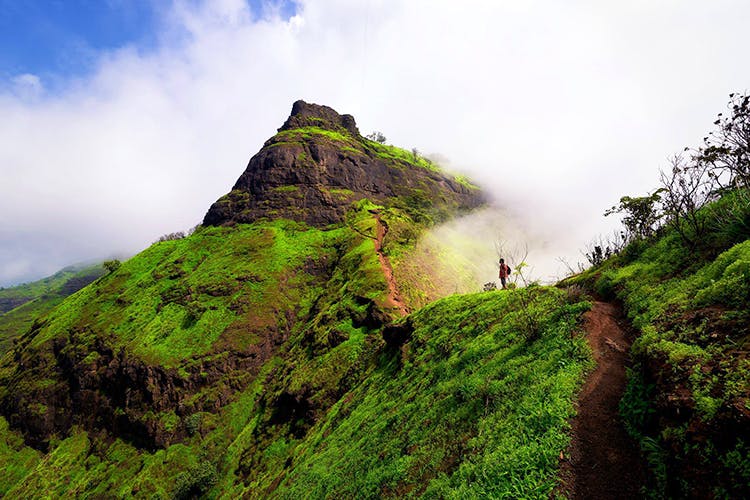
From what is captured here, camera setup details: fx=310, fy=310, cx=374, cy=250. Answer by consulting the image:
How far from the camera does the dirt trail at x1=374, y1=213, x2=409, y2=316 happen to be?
2025 inches

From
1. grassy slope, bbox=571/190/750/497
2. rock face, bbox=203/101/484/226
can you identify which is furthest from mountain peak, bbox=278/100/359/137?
grassy slope, bbox=571/190/750/497

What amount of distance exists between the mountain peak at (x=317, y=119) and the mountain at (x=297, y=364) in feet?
66.3

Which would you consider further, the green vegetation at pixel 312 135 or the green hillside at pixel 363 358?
the green vegetation at pixel 312 135

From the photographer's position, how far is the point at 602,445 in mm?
7344

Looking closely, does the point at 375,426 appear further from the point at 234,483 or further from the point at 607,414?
the point at 234,483

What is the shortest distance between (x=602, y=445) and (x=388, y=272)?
55.8 m

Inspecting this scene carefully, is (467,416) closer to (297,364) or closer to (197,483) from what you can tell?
(297,364)

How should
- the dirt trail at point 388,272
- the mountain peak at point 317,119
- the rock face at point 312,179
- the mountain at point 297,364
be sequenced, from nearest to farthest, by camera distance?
the mountain at point 297,364, the dirt trail at point 388,272, the rock face at point 312,179, the mountain peak at point 317,119

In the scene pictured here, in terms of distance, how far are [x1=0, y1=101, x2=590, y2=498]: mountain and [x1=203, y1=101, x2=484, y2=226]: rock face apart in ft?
2.63

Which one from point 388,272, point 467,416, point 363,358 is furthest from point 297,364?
point 467,416

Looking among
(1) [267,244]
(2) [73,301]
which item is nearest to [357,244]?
(1) [267,244]

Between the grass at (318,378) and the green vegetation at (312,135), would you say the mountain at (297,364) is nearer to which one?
the grass at (318,378)

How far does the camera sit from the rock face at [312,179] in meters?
98.6

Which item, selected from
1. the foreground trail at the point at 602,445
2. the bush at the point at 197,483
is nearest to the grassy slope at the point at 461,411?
the foreground trail at the point at 602,445
